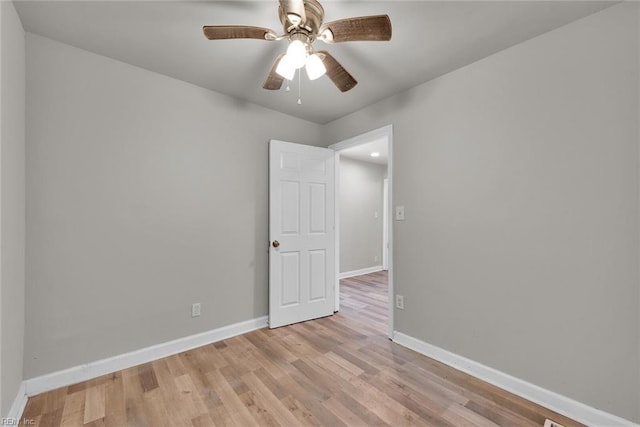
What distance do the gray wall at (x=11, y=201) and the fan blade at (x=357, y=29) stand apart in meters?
1.69

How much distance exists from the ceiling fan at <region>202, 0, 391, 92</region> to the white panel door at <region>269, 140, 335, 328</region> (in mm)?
1418

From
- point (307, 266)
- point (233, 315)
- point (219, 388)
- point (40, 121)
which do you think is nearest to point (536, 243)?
point (307, 266)

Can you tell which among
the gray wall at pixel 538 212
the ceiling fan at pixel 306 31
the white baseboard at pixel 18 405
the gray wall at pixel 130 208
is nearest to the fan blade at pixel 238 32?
the ceiling fan at pixel 306 31

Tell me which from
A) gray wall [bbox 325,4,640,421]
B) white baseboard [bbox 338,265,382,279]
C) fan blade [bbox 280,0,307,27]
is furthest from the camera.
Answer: white baseboard [bbox 338,265,382,279]

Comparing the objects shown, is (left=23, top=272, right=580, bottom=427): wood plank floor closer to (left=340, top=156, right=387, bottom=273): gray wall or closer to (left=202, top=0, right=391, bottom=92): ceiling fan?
(left=202, top=0, right=391, bottom=92): ceiling fan

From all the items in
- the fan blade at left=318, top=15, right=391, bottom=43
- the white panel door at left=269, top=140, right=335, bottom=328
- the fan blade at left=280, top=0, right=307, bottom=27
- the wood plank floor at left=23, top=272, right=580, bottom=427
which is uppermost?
the fan blade at left=280, top=0, right=307, bottom=27

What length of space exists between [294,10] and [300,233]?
216 cm

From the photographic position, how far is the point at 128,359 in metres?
2.11

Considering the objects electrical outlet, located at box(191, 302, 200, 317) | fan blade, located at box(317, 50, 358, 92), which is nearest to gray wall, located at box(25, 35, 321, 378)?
electrical outlet, located at box(191, 302, 200, 317)

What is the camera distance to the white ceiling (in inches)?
60.8

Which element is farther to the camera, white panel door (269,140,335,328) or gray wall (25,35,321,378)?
white panel door (269,140,335,328)

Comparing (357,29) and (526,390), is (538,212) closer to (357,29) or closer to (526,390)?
(526,390)

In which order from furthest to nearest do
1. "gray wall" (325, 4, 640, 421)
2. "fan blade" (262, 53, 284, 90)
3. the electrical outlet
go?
the electrical outlet → "fan blade" (262, 53, 284, 90) → "gray wall" (325, 4, 640, 421)

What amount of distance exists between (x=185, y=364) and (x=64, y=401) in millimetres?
713
